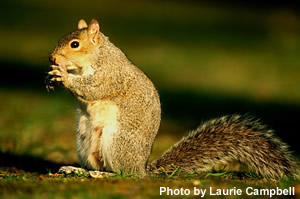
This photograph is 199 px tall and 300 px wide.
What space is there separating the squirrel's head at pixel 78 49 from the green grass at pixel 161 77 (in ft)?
2.68

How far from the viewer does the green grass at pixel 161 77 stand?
3951 mm

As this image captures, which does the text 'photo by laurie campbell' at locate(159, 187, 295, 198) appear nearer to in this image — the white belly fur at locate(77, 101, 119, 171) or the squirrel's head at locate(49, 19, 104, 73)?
the white belly fur at locate(77, 101, 119, 171)

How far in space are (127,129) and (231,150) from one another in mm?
776

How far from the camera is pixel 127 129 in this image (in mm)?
4070

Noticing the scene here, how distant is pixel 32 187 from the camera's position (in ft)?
11.5

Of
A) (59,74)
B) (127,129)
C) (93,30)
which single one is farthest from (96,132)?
(93,30)

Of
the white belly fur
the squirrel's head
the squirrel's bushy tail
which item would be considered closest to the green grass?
the squirrel's bushy tail

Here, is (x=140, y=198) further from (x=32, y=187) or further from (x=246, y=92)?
(x=246, y=92)

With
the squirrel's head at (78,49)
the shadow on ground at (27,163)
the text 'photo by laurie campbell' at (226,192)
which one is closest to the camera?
the text 'photo by laurie campbell' at (226,192)

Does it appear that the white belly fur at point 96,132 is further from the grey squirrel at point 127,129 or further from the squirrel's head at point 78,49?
the squirrel's head at point 78,49

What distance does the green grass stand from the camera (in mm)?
3951

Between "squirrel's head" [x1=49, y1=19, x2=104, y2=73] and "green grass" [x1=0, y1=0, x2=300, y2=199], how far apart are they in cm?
82

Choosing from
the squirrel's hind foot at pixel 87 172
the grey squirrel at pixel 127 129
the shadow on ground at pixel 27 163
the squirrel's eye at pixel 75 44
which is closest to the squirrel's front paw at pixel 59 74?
the grey squirrel at pixel 127 129

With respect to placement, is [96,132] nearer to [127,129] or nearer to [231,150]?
[127,129]
